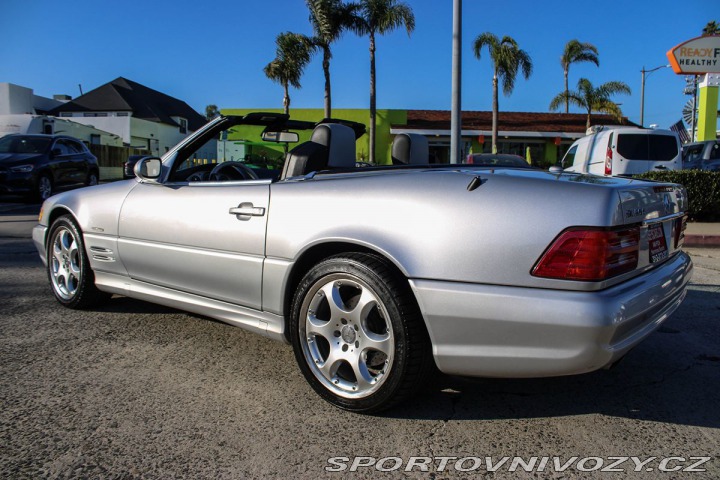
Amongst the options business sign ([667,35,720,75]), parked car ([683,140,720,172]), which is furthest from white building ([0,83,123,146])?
business sign ([667,35,720,75])

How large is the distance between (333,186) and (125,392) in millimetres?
1462

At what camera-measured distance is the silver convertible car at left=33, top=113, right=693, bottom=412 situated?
2.15 m

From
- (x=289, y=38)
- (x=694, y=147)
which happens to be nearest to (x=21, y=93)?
(x=289, y=38)

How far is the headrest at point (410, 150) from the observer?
414 centimetres

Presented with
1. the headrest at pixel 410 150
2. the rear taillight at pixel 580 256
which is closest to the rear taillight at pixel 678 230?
the rear taillight at pixel 580 256

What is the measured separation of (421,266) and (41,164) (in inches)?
538

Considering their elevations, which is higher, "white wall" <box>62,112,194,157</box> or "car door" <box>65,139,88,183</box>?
"white wall" <box>62,112,194,157</box>

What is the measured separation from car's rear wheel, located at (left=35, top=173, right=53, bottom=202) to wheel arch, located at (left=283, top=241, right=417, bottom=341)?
12.7 meters

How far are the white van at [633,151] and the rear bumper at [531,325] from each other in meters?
9.39

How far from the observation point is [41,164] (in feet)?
43.7

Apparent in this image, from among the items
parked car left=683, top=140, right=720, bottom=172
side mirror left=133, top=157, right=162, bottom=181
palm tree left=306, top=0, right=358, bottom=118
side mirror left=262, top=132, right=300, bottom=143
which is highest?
palm tree left=306, top=0, right=358, bottom=118

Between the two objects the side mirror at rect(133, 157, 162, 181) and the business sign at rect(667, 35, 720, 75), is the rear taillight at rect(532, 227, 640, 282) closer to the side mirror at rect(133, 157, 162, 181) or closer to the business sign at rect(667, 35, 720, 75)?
the side mirror at rect(133, 157, 162, 181)

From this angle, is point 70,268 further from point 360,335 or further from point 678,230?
point 678,230

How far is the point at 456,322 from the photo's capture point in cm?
227
